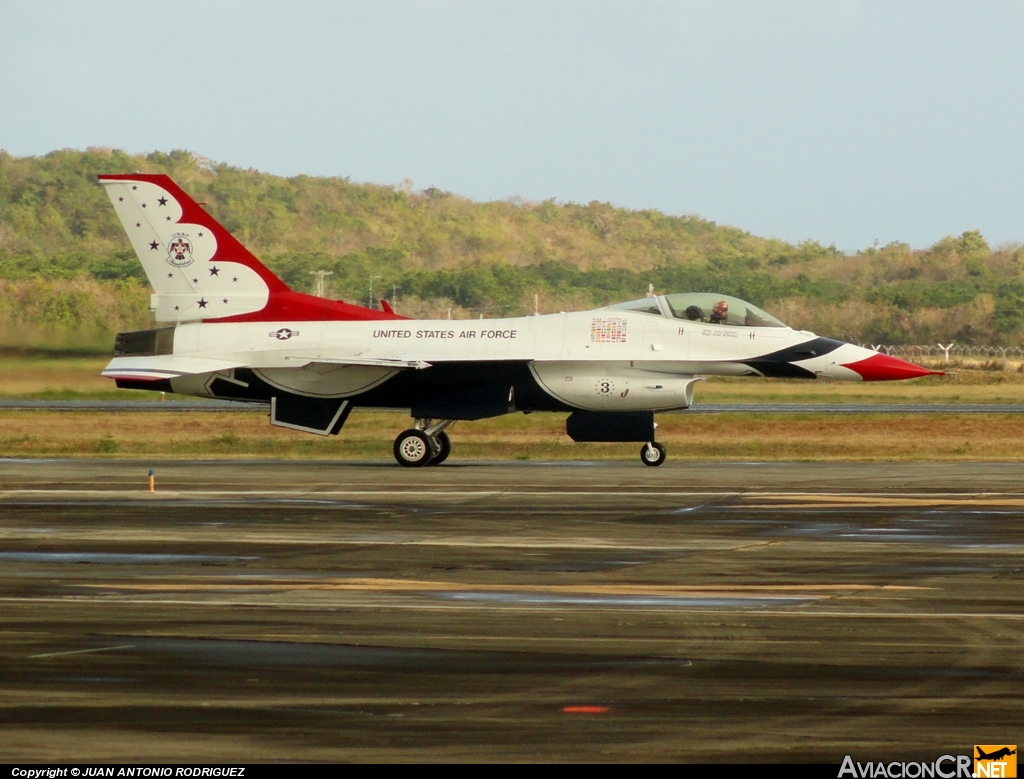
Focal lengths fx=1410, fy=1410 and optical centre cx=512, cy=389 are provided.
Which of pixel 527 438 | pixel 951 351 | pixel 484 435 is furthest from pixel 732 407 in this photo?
pixel 951 351

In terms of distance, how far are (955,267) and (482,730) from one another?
3464 inches

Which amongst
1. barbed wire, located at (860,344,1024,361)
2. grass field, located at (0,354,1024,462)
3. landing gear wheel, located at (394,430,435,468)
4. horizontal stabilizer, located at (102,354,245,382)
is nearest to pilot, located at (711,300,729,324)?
grass field, located at (0,354,1024,462)

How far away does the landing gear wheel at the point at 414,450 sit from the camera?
84.0 feet

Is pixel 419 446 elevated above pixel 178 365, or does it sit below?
below

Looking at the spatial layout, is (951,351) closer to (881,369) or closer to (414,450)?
(881,369)

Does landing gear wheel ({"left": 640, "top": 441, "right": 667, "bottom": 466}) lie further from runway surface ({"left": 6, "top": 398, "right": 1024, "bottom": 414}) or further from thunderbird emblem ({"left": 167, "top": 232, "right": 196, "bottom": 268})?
runway surface ({"left": 6, "top": 398, "right": 1024, "bottom": 414})

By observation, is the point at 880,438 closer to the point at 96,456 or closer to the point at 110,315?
the point at 96,456

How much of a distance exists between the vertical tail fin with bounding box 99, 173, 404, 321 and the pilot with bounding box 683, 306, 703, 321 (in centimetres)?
544

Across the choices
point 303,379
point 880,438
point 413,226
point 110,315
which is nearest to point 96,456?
point 303,379

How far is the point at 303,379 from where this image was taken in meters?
25.6

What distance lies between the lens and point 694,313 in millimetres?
24953

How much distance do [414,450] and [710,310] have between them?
5.88 metres

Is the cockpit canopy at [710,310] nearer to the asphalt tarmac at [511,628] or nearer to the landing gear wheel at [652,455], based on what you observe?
the landing gear wheel at [652,455]

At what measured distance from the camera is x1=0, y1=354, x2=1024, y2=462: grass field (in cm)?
2922
